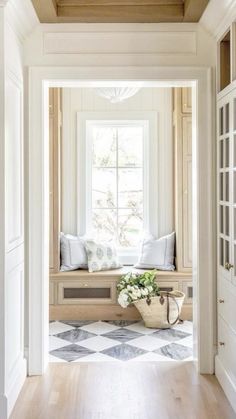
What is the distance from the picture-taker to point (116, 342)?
13.6 feet

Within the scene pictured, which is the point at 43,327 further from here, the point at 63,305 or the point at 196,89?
the point at 196,89

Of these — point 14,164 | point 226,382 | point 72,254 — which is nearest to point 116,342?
point 72,254

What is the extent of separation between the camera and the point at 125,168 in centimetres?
550

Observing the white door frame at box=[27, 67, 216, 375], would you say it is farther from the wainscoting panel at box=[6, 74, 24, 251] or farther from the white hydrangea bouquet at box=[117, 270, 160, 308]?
the white hydrangea bouquet at box=[117, 270, 160, 308]

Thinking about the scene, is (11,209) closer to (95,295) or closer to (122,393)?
(122,393)

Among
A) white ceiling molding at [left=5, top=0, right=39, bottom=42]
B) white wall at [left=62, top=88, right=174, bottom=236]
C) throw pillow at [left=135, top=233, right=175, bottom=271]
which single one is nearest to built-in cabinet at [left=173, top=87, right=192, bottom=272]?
throw pillow at [left=135, top=233, right=175, bottom=271]

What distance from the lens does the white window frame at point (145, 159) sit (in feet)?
17.4

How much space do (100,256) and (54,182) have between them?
953 mm

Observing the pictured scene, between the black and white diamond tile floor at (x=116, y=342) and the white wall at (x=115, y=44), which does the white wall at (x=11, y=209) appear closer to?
the white wall at (x=115, y=44)

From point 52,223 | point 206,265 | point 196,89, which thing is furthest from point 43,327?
point 196,89

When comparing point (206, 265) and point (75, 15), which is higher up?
point (75, 15)

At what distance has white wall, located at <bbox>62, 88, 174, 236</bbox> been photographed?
530 cm

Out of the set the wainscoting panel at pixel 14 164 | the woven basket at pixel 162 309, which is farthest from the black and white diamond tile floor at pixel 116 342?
the wainscoting panel at pixel 14 164

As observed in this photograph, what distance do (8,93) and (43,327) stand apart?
1697 millimetres
